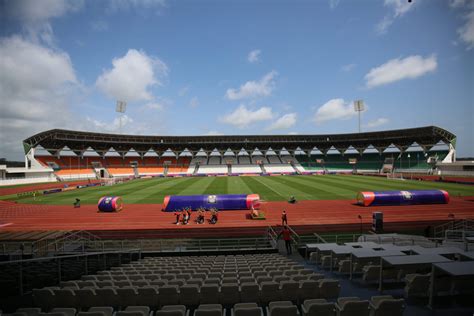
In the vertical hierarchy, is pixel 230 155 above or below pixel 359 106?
below

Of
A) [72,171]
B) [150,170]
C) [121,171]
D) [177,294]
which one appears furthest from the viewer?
[150,170]

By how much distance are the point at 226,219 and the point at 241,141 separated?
6240cm

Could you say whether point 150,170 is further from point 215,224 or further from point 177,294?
point 177,294

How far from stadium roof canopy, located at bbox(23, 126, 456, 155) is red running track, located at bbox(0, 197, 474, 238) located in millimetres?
44778

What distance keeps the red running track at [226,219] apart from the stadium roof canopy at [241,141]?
44778mm

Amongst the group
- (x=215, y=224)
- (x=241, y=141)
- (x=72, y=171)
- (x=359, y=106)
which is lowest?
(x=215, y=224)

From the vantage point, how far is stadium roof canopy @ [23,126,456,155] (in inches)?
2581

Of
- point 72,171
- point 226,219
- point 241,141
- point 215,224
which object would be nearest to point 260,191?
point 226,219

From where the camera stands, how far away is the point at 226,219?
21828 mm

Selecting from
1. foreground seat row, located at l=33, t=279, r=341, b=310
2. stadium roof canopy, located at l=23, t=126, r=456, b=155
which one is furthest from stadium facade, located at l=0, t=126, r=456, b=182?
foreground seat row, located at l=33, t=279, r=341, b=310

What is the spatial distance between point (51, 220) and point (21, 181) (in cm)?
4593

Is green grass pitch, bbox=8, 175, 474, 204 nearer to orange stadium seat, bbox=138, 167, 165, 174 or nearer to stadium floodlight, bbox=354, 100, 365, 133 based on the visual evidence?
orange stadium seat, bbox=138, 167, 165, 174

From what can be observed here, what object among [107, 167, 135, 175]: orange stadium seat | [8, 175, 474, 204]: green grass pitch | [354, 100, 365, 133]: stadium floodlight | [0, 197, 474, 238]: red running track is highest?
[354, 100, 365, 133]: stadium floodlight

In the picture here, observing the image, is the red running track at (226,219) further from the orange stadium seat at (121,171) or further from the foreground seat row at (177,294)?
the orange stadium seat at (121,171)
